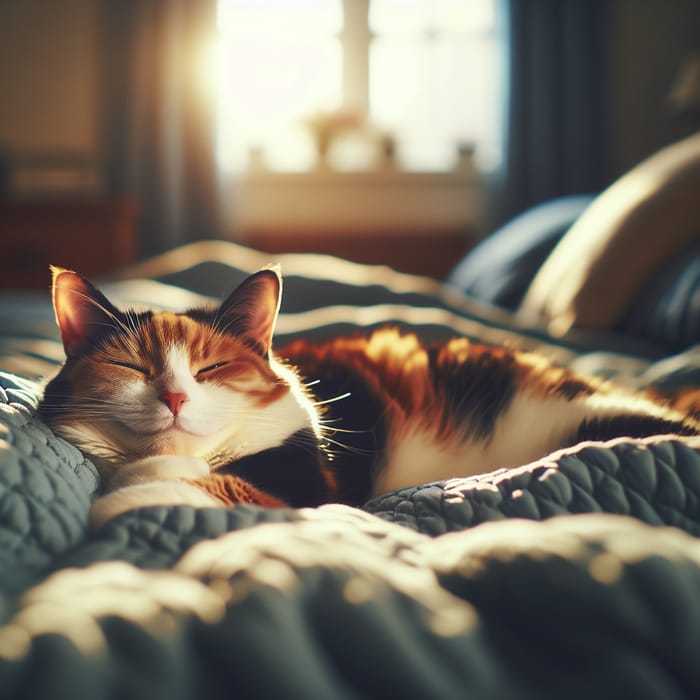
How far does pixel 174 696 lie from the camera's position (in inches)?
10.9

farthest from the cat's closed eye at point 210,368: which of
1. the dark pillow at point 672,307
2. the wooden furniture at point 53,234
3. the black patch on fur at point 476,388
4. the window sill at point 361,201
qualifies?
the window sill at point 361,201

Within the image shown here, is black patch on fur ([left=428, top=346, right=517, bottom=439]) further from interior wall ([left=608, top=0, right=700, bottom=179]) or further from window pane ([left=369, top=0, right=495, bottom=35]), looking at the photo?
window pane ([left=369, top=0, right=495, bottom=35])

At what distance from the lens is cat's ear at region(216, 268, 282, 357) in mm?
498

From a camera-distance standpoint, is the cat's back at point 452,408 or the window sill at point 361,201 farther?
the window sill at point 361,201

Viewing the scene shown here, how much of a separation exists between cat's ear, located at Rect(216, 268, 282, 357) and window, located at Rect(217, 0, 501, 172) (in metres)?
2.93

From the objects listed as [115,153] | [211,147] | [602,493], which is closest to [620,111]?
[211,147]

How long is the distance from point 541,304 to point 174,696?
117 centimetres

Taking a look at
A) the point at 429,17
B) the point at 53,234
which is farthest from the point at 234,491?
the point at 429,17

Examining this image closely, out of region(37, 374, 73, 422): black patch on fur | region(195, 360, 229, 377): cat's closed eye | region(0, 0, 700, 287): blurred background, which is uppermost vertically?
region(0, 0, 700, 287): blurred background

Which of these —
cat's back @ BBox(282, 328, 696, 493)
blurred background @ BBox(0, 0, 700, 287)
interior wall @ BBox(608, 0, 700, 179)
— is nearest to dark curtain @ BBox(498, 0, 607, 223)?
blurred background @ BBox(0, 0, 700, 287)

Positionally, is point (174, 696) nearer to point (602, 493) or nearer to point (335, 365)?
point (602, 493)

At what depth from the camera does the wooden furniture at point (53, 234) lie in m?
2.69

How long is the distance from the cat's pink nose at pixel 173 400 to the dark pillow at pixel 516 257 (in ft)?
3.72

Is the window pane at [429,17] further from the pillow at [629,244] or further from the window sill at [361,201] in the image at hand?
the pillow at [629,244]
